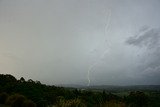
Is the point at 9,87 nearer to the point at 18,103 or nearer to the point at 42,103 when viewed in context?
the point at 42,103

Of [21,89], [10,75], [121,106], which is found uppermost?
[10,75]

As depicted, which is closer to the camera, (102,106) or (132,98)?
(102,106)

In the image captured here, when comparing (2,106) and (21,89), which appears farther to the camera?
(21,89)

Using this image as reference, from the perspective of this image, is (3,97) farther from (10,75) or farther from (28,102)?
(10,75)

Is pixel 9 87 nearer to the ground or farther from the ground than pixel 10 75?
nearer to the ground

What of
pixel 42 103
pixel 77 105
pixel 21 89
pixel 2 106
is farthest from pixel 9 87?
pixel 77 105

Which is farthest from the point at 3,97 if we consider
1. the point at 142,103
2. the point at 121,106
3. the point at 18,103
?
the point at 121,106

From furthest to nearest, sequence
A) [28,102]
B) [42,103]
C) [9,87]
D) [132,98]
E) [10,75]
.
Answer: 1. [10,75]
2. [9,87]
3. [132,98]
4. [42,103]
5. [28,102]

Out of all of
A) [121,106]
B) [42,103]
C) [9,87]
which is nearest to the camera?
[121,106]

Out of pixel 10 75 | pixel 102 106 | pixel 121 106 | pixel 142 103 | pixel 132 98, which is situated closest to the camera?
pixel 121 106
